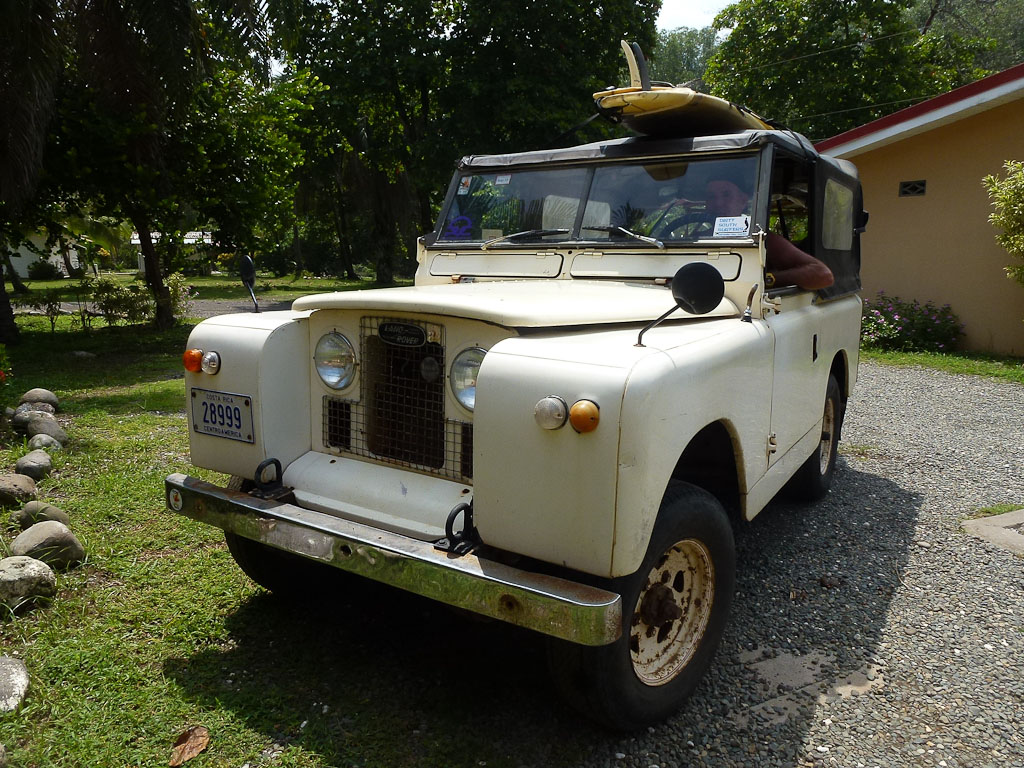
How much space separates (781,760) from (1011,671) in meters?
1.29

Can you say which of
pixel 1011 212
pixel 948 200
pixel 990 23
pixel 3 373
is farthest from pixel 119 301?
pixel 990 23

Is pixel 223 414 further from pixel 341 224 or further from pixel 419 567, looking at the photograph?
pixel 341 224

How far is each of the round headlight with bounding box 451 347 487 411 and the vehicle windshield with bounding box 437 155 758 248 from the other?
1.42 m

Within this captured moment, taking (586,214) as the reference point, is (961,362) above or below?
below

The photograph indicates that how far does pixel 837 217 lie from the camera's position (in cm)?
484

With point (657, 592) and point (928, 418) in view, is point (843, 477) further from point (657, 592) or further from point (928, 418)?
point (657, 592)

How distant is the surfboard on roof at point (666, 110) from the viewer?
3.95m

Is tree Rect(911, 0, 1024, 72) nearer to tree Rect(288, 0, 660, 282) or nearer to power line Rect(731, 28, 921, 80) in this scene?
power line Rect(731, 28, 921, 80)

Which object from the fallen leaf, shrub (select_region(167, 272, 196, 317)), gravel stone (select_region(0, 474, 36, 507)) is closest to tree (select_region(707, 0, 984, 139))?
shrub (select_region(167, 272, 196, 317))

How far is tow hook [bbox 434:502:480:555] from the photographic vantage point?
8.02 ft

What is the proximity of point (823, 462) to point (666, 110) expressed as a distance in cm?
258

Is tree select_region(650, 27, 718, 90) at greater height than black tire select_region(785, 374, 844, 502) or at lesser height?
greater

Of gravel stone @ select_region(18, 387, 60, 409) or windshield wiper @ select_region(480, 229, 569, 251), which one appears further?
gravel stone @ select_region(18, 387, 60, 409)

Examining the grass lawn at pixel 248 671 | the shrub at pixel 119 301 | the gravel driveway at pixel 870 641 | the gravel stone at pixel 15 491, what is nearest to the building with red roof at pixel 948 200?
the gravel driveway at pixel 870 641
